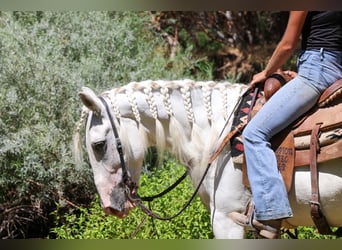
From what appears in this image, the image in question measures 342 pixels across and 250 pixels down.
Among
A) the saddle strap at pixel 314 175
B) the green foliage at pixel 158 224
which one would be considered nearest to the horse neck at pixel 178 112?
the saddle strap at pixel 314 175

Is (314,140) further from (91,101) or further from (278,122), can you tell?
(91,101)

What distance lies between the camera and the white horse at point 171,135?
2250mm

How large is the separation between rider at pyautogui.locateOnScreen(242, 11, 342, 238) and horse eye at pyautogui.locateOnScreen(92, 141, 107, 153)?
0.57 meters


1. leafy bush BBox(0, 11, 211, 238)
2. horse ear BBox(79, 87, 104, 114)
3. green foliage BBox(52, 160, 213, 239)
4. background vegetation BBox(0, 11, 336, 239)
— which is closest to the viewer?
horse ear BBox(79, 87, 104, 114)

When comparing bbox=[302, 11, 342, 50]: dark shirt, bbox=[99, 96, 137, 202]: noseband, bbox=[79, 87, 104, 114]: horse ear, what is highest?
bbox=[302, 11, 342, 50]: dark shirt

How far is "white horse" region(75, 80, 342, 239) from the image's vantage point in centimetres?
225

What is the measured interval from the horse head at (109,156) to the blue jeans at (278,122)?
0.52 meters

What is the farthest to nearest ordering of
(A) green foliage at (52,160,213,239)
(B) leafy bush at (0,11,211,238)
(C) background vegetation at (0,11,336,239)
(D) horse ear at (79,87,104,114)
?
1. (B) leafy bush at (0,11,211,238)
2. (C) background vegetation at (0,11,336,239)
3. (A) green foliage at (52,160,213,239)
4. (D) horse ear at (79,87,104,114)

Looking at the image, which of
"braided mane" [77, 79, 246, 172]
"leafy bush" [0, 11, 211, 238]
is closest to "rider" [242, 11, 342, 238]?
"braided mane" [77, 79, 246, 172]

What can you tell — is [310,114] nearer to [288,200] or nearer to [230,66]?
[288,200]

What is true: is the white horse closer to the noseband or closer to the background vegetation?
the noseband

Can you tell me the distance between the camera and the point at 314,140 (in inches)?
80.2

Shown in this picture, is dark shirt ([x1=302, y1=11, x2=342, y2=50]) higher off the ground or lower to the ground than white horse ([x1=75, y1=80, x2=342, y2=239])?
higher

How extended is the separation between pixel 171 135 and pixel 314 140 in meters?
0.59
